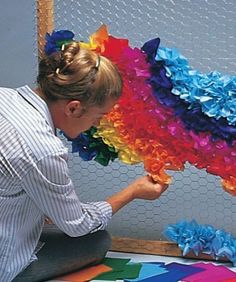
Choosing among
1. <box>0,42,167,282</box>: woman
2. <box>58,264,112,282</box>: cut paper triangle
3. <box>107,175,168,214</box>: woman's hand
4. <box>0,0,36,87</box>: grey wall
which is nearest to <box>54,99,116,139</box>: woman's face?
<box>0,42,167,282</box>: woman

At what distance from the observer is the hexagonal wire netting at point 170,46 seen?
1.21 meters

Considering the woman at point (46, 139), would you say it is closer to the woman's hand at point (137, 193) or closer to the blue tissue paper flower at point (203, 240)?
the woman's hand at point (137, 193)

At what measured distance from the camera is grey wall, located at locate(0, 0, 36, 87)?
1424 millimetres

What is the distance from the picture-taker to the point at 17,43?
1443 millimetres

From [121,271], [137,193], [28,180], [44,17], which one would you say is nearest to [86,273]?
[121,271]

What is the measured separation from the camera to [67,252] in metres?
1.05

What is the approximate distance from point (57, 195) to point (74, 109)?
5.3 inches

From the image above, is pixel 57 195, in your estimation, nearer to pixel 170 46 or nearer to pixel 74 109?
pixel 74 109

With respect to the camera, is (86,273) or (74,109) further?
(86,273)

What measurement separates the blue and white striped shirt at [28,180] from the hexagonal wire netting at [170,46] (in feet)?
1.06

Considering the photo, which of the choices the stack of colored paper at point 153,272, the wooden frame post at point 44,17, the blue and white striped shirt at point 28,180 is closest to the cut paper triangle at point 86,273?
the stack of colored paper at point 153,272

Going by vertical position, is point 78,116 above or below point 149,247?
above

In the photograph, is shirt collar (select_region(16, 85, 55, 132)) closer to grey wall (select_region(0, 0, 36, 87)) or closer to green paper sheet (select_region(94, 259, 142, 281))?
green paper sheet (select_region(94, 259, 142, 281))

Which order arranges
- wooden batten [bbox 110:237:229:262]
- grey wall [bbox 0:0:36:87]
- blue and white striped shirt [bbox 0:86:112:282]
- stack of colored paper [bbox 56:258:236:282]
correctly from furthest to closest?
grey wall [bbox 0:0:36:87] < wooden batten [bbox 110:237:229:262] < stack of colored paper [bbox 56:258:236:282] < blue and white striped shirt [bbox 0:86:112:282]
